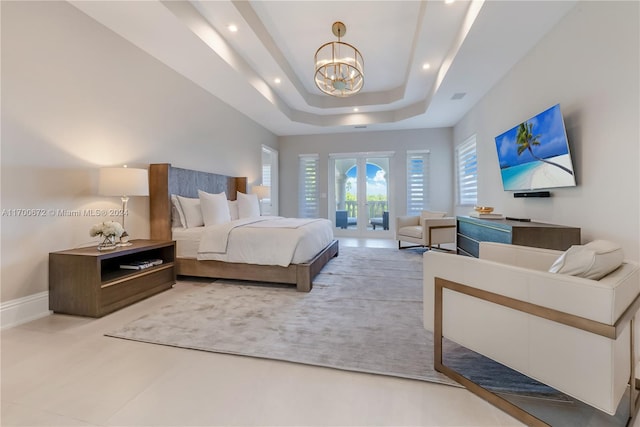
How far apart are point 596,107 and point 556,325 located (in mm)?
2182

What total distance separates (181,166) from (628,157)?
4830mm

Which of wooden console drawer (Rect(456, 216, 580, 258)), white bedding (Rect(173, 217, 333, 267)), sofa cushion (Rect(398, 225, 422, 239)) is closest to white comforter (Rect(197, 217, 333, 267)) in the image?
white bedding (Rect(173, 217, 333, 267))

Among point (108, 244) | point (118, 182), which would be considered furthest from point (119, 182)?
point (108, 244)

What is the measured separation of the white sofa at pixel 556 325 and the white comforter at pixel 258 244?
1.87 meters

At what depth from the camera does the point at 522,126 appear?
3.08 metres

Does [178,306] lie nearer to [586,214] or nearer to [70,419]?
[70,419]

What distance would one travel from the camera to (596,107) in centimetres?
227

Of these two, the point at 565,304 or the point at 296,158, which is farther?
the point at 296,158

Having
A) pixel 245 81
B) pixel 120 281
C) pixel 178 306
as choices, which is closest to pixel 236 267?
pixel 178 306

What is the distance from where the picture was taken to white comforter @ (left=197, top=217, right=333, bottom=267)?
10.2 feet

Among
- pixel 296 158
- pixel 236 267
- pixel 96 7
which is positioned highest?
pixel 96 7

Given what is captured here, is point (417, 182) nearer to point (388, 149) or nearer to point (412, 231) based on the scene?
point (388, 149)

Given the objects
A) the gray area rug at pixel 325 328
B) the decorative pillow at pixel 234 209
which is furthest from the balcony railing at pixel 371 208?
the gray area rug at pixel 325 328

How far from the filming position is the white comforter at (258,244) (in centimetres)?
311
